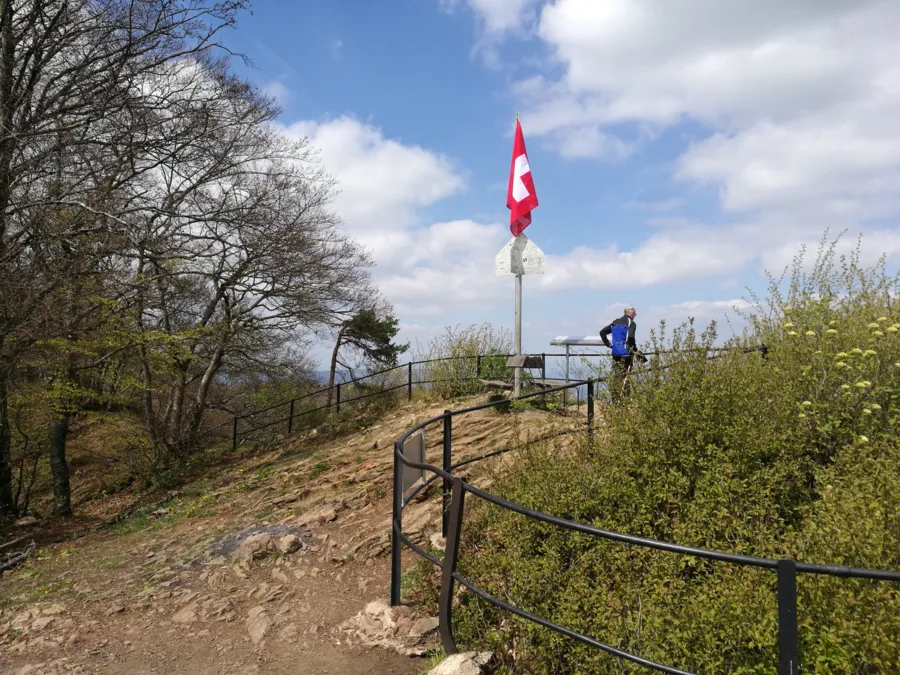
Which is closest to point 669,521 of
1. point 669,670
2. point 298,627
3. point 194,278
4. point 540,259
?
point 669,670

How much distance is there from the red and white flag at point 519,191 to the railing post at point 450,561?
5.75m

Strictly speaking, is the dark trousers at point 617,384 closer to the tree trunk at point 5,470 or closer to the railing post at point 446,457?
the railing post at point 446,457

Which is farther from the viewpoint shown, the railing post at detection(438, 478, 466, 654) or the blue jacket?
the blue jacket

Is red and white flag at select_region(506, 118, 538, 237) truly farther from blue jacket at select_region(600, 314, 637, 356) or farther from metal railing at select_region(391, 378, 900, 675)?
metal railing at select_region(391, 378, 900, 675)

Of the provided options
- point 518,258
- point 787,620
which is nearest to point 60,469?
point 518,258

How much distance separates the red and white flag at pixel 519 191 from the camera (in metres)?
8.84

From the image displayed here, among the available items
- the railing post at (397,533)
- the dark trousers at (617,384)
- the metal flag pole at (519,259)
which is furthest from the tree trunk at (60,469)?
the dark trousers at (617,384)

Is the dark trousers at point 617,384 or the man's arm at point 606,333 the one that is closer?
the dark trousers at point 617,384

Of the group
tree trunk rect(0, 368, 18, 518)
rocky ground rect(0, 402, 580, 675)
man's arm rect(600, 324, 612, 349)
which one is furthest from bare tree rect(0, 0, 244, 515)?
man's arm rect(600, 324, 612, 349)

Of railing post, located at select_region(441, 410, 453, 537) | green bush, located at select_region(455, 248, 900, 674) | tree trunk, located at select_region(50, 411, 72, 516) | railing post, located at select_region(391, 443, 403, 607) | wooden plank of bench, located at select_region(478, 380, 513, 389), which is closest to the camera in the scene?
green bush, located at select_region(455, 248, 900, 674)

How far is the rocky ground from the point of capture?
4676 millimetres

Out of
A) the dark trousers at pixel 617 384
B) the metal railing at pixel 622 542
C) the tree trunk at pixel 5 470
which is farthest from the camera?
the tree trunk at pixel 5 470

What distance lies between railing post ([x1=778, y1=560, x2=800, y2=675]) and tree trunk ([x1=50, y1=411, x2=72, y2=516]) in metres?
15.7


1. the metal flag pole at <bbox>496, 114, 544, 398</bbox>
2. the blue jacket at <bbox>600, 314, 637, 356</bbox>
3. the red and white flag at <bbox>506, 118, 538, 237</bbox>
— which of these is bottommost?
the blue jacket at <bbox>600, 314, 637, 356</bbox>
